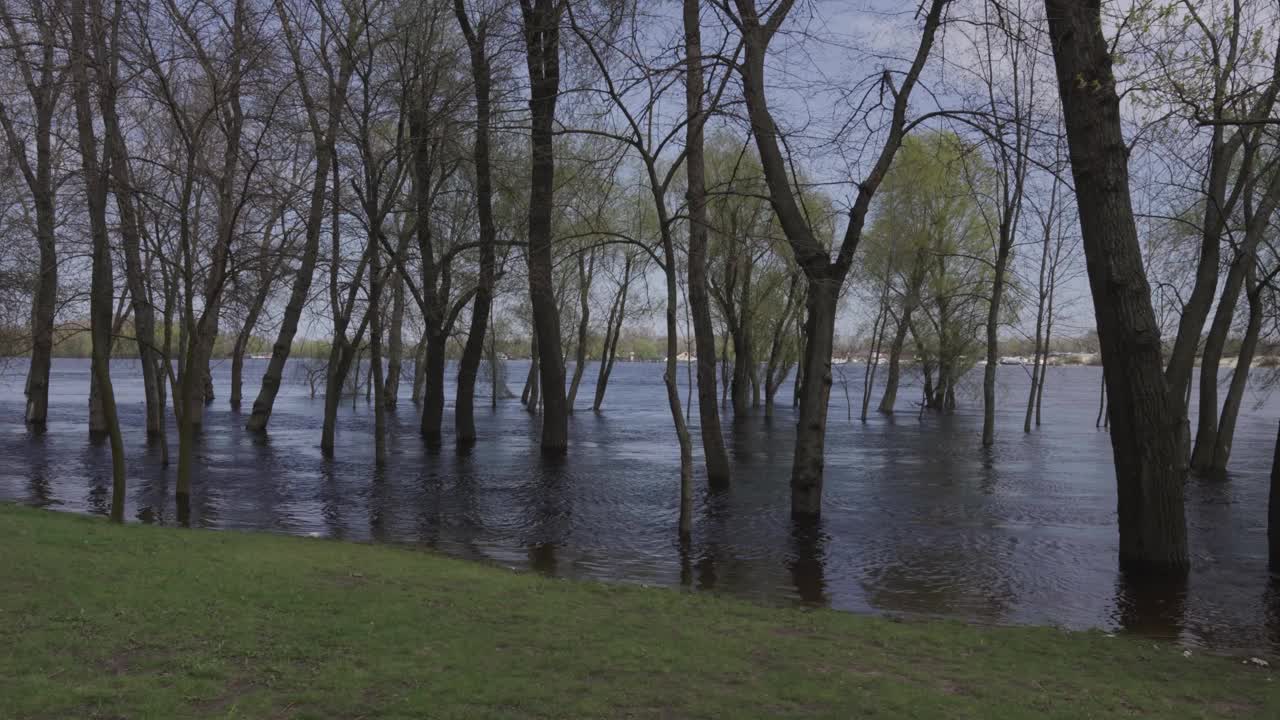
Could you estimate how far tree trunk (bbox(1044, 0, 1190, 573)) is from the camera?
31.9 feet

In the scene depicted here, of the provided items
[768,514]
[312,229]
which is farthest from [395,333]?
[768,514]

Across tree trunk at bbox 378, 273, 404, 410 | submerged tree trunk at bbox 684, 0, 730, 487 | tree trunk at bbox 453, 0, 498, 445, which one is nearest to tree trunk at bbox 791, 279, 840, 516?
submerged tree trunk at bbox 684, 0, 730, 487

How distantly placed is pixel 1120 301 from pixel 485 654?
766cm

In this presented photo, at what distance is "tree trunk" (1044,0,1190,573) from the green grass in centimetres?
299

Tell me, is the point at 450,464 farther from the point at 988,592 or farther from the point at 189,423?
the point at 988,592

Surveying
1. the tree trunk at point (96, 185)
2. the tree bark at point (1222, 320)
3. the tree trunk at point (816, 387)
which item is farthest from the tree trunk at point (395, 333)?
the tree bark at point (1222, 320)

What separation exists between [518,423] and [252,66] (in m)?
26.2

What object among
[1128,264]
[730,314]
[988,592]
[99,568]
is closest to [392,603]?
[99,568]

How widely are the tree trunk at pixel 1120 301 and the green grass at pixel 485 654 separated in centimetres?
299

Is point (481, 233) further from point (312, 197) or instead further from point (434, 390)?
point (312, 197)

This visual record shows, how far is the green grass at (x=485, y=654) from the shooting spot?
4883 millimetres

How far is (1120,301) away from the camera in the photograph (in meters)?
9.95

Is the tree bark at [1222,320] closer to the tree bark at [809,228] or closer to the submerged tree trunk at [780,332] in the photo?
the tree bark at [809,228]

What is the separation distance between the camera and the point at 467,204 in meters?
25.8
